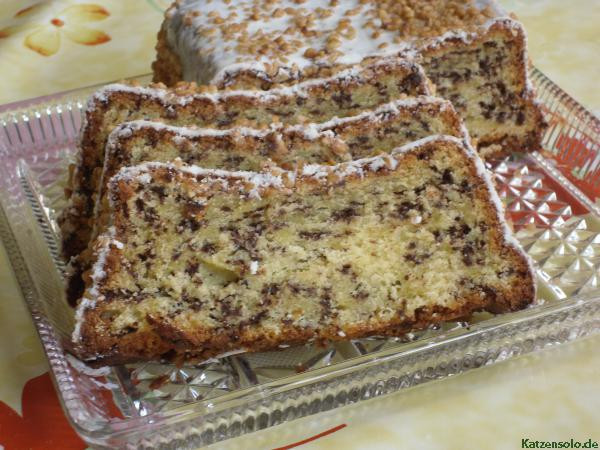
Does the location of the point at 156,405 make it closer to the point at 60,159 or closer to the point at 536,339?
the point at 536,339

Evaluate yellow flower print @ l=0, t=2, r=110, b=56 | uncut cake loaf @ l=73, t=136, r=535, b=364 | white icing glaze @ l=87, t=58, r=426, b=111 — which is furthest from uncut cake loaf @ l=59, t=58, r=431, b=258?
yellow flower print @ l=0, t=2, r=110, b=56

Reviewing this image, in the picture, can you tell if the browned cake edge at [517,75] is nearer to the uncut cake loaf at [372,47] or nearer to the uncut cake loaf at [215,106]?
the uncut cake loaf at [372,47]

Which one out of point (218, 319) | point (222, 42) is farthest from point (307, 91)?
point (218, 319)

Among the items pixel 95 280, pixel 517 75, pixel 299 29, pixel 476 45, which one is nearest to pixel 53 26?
pixel 299 29

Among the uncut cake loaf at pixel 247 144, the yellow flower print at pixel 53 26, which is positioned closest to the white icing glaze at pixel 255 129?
the uncut cake loaf at pixel 247 144

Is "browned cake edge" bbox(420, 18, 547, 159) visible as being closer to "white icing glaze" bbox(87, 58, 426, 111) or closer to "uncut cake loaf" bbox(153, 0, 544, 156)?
"uncut cake loaf" bbox(153, 0, 544, 156)

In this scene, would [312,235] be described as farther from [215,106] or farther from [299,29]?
[299,29]
